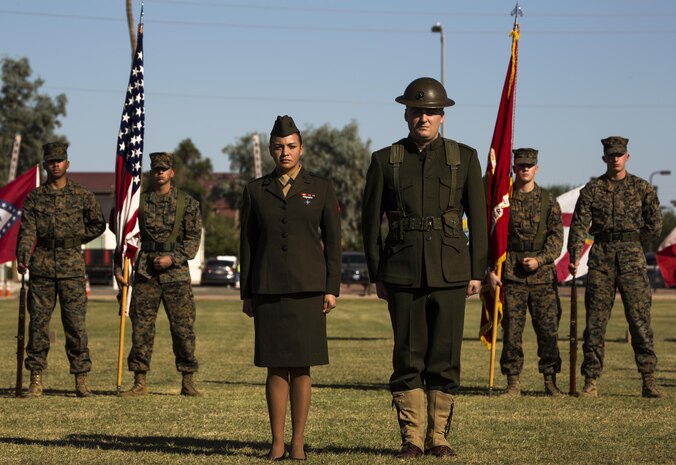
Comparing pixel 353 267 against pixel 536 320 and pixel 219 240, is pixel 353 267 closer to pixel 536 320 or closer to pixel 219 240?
pixel 219 240

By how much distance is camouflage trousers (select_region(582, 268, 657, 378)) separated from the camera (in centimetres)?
1220

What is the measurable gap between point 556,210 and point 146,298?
401 cm

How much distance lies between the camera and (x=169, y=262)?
12.1 m

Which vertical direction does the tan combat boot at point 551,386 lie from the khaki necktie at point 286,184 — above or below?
below

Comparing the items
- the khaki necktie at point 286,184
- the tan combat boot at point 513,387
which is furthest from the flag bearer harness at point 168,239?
the khaki necktie at point 286,184

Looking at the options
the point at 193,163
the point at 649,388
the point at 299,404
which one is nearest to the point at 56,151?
the point at 299,404

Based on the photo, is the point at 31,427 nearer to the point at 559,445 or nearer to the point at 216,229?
the point at 559,445

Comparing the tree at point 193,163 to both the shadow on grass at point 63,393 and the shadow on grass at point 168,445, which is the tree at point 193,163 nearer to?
the shadow on grass at point 63,393

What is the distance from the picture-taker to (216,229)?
97062mm

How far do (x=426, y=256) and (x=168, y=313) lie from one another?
16.0ft

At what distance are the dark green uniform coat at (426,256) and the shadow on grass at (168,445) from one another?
2.41 ft

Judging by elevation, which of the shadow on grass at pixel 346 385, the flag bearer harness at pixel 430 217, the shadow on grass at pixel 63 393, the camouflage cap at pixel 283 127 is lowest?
the shadow on grass at pixel 63 393

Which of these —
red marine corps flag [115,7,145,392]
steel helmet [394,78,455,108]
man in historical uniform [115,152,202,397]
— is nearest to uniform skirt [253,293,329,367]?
steel helmet [394,78,455,108]

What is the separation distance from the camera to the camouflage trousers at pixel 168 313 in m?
12.3
